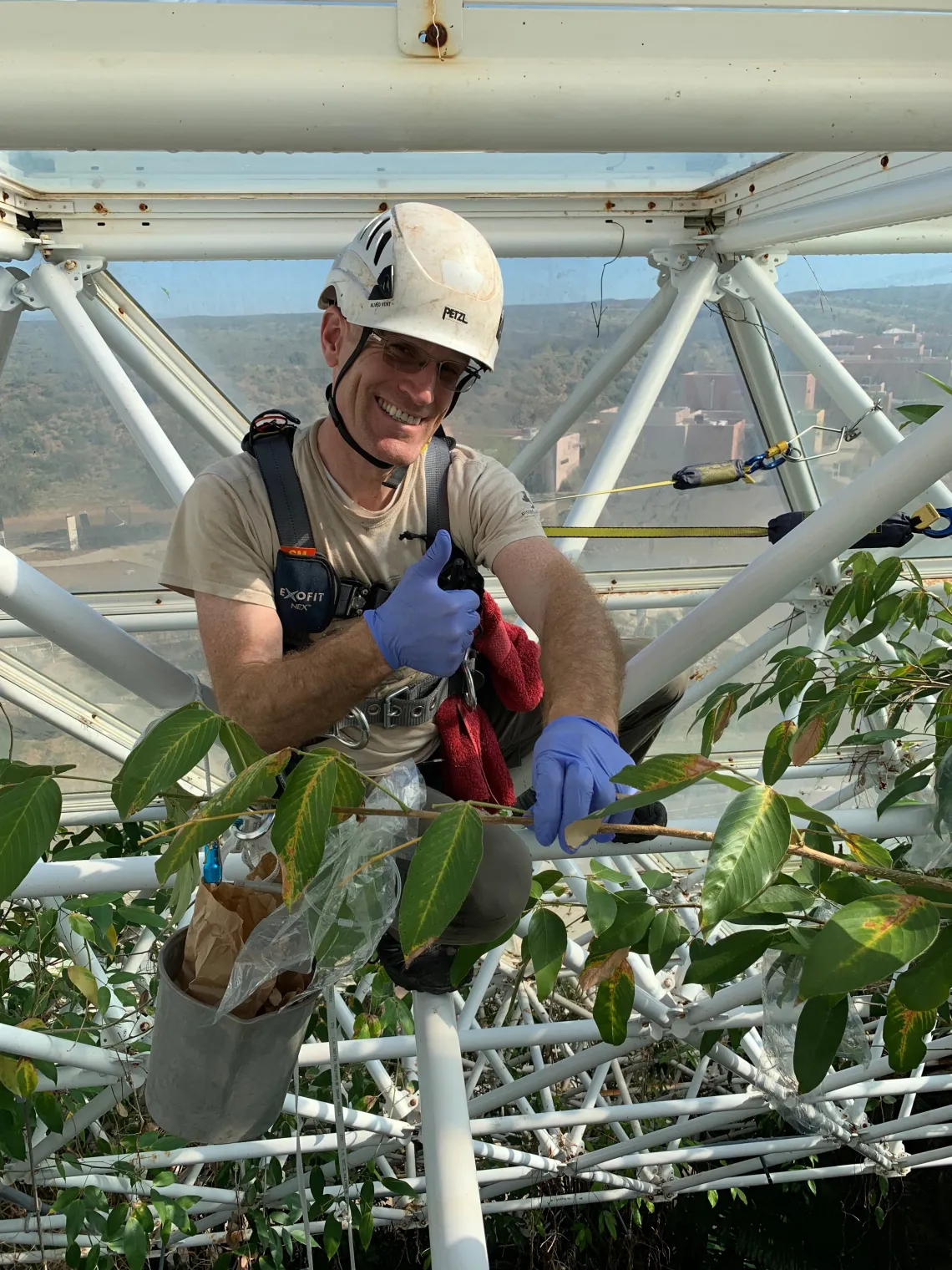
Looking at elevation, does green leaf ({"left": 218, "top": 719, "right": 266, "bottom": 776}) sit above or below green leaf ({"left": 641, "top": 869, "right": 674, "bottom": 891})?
below

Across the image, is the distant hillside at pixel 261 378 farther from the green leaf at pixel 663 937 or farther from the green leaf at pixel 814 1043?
the green leaf at pixel 814 1043

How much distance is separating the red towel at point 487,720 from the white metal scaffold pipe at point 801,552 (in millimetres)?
275

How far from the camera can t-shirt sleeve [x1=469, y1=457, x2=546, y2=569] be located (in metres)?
2.52

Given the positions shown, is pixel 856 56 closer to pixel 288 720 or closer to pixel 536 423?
pixel 288 720

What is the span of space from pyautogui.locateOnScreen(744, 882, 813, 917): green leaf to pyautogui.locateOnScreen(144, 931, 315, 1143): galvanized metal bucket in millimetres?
1183

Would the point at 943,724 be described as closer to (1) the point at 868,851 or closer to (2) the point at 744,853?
(1) the point at 868,851

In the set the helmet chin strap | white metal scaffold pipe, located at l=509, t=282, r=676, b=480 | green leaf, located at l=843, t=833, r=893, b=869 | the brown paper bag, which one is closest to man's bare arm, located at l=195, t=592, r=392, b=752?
the brown paper bag

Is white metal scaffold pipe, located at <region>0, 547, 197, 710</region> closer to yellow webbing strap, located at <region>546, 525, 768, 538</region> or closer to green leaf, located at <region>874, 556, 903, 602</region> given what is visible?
yellow webbing strap, located at <region>546, 525, 768, 538</region>

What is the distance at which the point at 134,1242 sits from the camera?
13.2 ft

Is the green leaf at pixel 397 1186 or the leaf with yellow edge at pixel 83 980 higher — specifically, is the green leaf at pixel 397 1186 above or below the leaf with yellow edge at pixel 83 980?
below

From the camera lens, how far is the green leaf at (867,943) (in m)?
0.99

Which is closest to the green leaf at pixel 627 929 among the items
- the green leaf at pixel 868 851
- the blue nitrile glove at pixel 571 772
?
the blue nitrile glove at pixel 571 772

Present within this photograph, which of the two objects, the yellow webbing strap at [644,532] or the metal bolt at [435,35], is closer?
the metal bolt at [435,35]

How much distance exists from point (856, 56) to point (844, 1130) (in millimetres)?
4989
